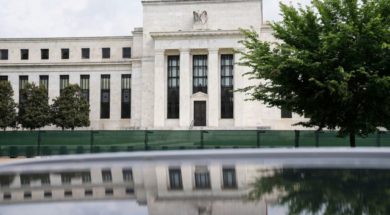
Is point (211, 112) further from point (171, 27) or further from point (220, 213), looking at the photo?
point (220, 213)

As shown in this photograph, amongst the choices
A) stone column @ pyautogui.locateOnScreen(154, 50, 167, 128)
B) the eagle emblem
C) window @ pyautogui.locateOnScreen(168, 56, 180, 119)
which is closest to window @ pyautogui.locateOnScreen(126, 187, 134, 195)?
stone column @ pyautogui.locateOnScreen(154, 50, 167, 128)

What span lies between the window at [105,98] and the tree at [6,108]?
13.2 meters

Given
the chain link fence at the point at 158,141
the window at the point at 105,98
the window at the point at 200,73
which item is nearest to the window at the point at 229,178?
the chain link fence at the point at 158,141

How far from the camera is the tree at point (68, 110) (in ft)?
185

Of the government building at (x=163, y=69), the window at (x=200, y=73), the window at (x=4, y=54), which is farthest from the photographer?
the window at (x=4, y=54)

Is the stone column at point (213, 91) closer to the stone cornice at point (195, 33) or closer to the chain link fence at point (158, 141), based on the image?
the stone cornice at point (195, 33)

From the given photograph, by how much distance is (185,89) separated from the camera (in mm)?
59156

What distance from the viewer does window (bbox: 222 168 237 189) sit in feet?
22.4

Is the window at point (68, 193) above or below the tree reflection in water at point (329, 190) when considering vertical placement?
below

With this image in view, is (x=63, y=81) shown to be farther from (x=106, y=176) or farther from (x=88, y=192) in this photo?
(x=88, y=192)

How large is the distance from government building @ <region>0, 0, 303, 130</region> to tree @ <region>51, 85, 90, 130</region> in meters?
6.09

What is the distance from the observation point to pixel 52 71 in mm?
65000

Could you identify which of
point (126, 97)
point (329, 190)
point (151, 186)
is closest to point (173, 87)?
point (126, 97)

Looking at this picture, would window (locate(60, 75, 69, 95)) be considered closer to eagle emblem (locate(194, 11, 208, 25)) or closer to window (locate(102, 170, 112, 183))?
eagle emblem (locate(194, 11, 208, 25))
